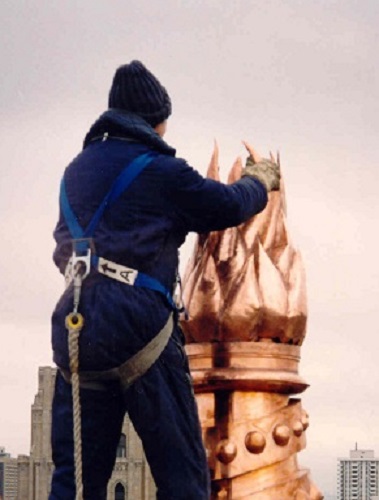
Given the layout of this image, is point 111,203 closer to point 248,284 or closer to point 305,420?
point 248,284

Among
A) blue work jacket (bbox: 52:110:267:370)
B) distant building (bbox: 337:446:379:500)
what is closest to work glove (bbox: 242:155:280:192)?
blue work jacket (bbox: 52:110:267:370)

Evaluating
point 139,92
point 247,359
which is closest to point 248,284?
point 247,359

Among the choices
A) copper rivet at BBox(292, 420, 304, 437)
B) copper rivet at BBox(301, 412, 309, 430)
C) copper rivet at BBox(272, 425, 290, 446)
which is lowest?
copper rivet at BBox(272, 425, 290, 446)

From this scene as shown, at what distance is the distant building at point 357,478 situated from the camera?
4062cm

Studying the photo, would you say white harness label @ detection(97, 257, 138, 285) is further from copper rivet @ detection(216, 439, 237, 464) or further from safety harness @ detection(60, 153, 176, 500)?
copper rivet @ detection(216, 439, 237, 464)

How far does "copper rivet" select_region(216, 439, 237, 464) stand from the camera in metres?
4.61

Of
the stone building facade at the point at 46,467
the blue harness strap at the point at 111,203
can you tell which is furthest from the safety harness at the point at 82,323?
the stone building facade at the point at 46,467

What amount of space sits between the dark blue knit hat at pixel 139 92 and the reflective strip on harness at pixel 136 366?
23.1 inches

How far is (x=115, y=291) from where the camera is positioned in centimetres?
376

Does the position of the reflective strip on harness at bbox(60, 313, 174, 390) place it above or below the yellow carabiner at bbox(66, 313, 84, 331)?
below

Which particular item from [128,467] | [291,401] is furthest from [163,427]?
[128,467]

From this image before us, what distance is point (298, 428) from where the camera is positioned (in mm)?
4707

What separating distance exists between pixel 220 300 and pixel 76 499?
1.02 meters

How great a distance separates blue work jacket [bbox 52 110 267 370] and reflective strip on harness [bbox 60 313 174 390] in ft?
0.06
